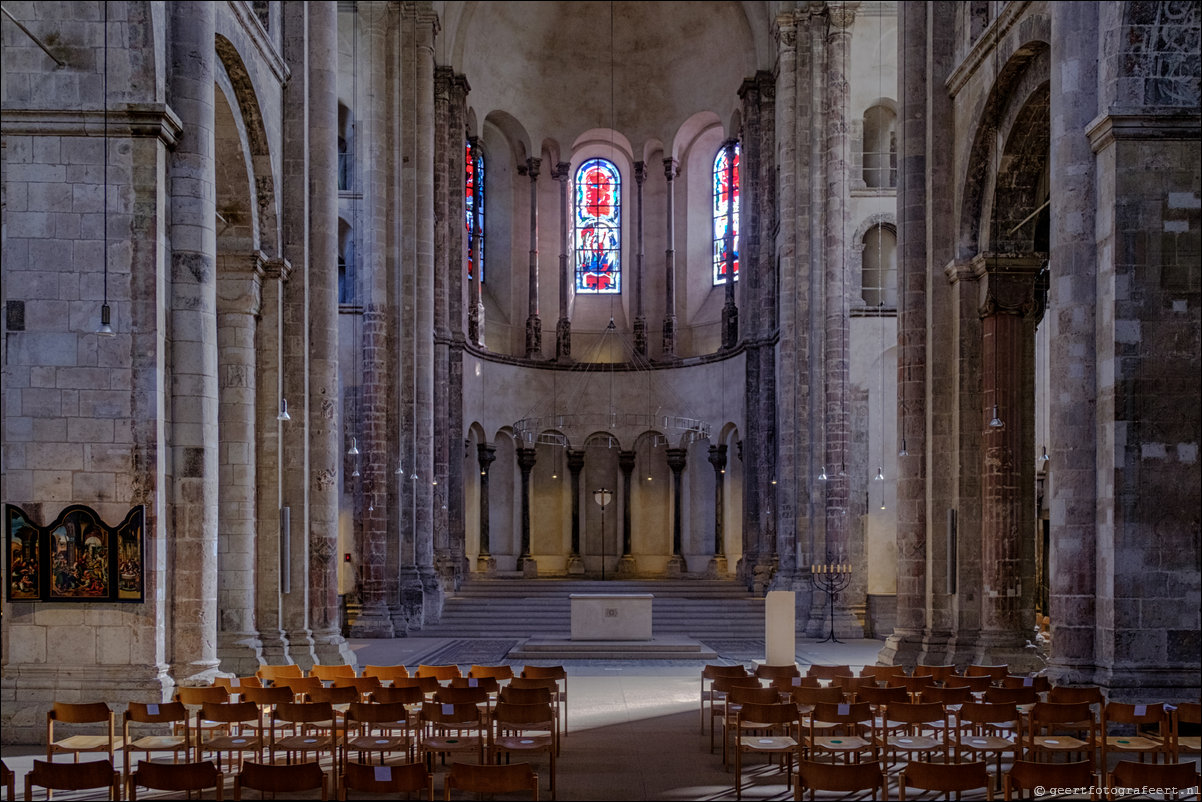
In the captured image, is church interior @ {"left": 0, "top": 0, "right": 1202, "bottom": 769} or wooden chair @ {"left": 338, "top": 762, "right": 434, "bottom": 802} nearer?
wooden chair @ {"left": 338, "top": 762, "right": 434, "bottom": 802}

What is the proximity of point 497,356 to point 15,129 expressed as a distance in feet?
88.1

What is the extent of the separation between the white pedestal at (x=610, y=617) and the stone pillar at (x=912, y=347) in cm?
576

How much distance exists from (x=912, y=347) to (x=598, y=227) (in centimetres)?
2515

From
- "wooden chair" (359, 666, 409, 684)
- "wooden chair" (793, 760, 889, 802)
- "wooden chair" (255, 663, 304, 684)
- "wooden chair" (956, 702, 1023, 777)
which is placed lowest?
"wooden chair" (359, 666, 409, 684)

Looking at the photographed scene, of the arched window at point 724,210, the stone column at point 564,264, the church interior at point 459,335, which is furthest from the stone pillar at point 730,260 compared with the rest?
the stone column at point 564,264

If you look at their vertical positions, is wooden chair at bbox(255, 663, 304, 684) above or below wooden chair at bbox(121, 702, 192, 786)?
below

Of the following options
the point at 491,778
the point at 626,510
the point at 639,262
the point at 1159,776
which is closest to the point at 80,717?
the point at 491,778

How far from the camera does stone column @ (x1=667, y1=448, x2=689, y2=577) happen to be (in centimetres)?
4044

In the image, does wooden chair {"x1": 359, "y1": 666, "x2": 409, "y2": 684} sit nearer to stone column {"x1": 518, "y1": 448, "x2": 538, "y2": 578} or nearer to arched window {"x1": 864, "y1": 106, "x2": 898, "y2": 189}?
arched window {"x1": 864, "y1": 106, "x2": 898, "y2": 189}

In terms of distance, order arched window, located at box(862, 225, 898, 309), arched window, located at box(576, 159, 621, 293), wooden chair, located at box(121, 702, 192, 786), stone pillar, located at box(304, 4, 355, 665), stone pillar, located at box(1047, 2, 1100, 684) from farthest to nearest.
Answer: arched window, located at box(576, 159, 621, 293) → arched window, located at box(862, 225, 898, 309) → stone pillar, located at box(304, 4, 355, 665) → stone pillar, located at box(1047, 2, 1100, 684) → wooden chair, located at box(121, 702, 192, 786)

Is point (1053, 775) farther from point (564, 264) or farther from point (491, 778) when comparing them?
point (564, 264)

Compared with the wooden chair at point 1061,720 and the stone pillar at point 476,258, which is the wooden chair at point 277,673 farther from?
the stone pillar at point 476,258

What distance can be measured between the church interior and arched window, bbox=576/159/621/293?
6.70 m

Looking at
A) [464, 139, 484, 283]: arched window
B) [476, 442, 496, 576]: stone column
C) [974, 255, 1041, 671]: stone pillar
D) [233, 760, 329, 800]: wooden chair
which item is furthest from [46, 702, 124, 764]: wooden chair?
[464, 139, 484, 283]: arched window
